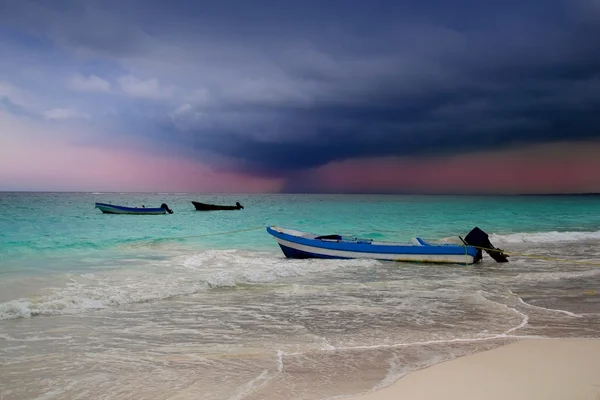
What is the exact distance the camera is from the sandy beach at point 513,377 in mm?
4898

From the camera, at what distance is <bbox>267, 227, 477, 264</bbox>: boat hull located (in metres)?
17.5

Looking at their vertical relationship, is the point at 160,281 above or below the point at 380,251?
below

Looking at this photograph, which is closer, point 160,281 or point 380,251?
point 160,281

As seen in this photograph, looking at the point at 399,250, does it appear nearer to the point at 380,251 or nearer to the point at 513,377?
the point at 380,251

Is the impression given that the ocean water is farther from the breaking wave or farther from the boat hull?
the boat hull

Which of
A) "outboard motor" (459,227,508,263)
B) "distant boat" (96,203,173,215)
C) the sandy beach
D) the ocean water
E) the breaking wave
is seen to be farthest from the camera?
"distant boat" (96,203,173,215)

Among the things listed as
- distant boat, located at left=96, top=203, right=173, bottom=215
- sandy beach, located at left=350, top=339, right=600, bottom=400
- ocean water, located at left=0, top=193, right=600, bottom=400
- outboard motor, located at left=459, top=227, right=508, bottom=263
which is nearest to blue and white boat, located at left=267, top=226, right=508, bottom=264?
outboard motor, located at left=459, top=227, right=508, bottom=263

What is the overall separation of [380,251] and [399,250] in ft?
2.39

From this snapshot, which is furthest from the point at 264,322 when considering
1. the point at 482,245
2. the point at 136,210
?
the point at 136,210

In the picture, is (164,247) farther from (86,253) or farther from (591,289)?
(591,289)

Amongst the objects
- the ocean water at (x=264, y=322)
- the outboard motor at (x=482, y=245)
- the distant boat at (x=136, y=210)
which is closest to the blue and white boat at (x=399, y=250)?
the outboard motor at (x=482, y=245)

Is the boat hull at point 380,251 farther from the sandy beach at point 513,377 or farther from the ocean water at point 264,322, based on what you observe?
the sandy beach at point 513,377

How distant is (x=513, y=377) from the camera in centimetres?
542

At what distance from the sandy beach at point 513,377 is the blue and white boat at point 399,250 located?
1086 cm
